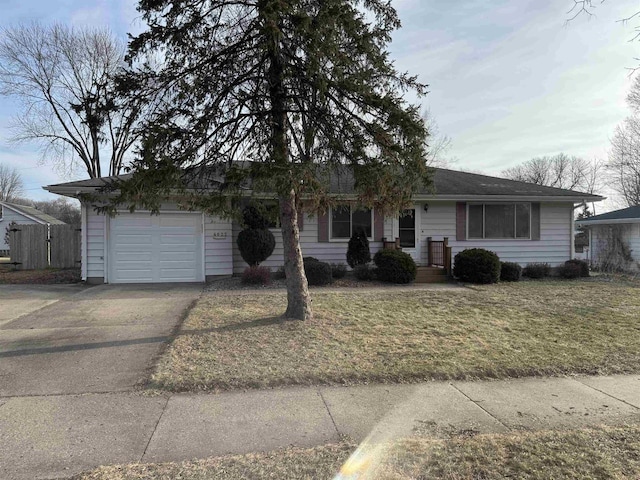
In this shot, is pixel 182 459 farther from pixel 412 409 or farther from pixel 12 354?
pixel 12 354

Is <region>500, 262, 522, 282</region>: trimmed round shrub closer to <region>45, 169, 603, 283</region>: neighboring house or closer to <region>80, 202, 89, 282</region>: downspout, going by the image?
<region>45, 169, 603, 283</region>: neighboring house

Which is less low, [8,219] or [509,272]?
[8,219]

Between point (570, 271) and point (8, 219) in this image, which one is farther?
point (8, 219)

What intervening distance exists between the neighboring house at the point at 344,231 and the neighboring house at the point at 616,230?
636 cm

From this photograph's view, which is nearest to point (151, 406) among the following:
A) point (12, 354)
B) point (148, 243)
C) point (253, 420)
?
point (253, 420)

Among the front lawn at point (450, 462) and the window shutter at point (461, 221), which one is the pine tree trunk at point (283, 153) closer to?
the front lawn at point (450, 462)

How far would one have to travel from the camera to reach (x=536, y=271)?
44.6 ft

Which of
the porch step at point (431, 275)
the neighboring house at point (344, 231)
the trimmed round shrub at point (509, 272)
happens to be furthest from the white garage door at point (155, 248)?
the trimmed round shrub at point (509, 272)

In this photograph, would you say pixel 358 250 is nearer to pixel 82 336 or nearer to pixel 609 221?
pixel 82 336

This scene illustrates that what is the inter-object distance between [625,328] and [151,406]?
22.9 feet

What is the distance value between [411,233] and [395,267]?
2.35 metres

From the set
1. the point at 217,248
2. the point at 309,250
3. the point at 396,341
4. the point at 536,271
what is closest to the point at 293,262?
the point at 396,341

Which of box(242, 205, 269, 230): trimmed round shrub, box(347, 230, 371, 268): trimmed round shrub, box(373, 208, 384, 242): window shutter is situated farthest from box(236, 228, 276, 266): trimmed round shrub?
box(373, 208, 384, 242): window shutter

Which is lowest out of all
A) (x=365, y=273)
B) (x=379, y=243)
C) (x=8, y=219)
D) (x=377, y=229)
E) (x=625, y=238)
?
(x=365, y=273)
